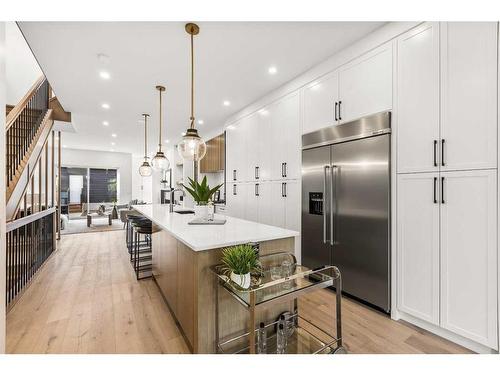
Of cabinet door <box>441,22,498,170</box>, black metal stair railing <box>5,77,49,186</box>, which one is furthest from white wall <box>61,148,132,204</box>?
cabinet door <box>441,22,498,170</box>

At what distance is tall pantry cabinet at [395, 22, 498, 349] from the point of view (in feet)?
5.37

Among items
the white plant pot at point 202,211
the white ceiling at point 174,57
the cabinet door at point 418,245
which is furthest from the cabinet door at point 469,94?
the white plant pot at point 202,211

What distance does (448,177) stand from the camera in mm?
1815

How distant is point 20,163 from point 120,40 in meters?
2.23

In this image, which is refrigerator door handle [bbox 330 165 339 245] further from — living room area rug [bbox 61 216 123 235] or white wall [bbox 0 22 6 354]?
living room area rug [bbox 61 216 123 235]

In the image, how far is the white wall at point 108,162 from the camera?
951 centimetres

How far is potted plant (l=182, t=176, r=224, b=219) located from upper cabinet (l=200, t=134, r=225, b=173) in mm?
2934

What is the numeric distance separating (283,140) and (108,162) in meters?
9.39

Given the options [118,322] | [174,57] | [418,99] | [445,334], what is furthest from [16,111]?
[445,334]

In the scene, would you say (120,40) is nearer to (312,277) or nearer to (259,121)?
(259,121)

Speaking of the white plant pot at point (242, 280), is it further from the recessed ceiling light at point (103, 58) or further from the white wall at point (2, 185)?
the recessed ceiling light at point (103, 58)

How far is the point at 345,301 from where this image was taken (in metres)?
2.52

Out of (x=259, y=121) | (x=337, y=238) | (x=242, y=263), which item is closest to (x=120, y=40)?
(x=259, y=121)

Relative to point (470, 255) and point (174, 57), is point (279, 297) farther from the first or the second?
point (174, 57)
